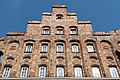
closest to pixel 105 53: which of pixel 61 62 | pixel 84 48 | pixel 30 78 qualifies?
pixel 84 48

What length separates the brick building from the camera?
49.1 feet

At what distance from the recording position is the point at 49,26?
1881 centimetres

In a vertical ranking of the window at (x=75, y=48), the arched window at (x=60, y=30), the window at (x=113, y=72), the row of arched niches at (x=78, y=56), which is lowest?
the window at (x=113, y=72)

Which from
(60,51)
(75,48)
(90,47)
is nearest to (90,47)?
(90,47)

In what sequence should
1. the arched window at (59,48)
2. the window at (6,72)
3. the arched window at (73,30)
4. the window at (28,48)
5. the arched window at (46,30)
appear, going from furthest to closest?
the arched window at (73,30) < the arched window at (46,30) < the arched window at (59,48) < the window at (28,48) < the window at (6,72)

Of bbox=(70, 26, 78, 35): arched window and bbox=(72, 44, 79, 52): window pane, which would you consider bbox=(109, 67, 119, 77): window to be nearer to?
bbox=(72, 44, 79, 52): window pane

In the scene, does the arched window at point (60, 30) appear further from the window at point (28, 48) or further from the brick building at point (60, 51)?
the window at point (28, 48)

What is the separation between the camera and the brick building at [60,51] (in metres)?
15.0

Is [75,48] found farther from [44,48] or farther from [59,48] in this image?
[44,48]

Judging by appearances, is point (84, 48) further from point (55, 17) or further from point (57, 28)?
point (55, 17)

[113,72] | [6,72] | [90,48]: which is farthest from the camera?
[90,48]

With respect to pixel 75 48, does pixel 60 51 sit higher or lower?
lower

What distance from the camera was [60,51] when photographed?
648 inches

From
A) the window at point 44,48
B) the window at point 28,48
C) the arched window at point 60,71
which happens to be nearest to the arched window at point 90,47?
the arched window at point 60,71
